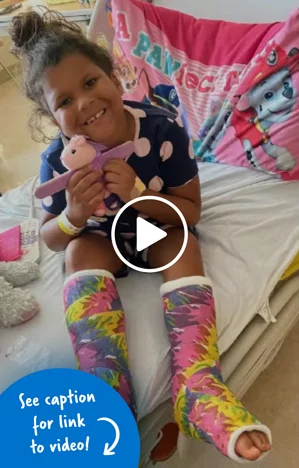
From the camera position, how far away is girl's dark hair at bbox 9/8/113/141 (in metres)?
0.91

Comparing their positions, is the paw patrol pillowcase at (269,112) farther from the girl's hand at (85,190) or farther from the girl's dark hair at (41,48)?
the girl's hand at (85,190)

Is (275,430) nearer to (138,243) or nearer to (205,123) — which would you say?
(138,243)

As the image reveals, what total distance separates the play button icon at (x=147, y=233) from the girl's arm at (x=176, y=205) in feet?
0.07

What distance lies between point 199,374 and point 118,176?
0.33m

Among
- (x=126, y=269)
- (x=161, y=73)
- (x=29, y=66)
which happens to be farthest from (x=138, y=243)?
(x=161, y=73)

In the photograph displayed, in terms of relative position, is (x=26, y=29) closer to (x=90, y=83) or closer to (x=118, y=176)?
(x=90, y=83)

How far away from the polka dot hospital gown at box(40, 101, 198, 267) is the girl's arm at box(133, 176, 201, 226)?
0.02 m

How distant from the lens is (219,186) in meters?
1.21

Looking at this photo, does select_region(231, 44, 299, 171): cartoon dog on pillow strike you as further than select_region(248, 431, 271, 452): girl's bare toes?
Yes

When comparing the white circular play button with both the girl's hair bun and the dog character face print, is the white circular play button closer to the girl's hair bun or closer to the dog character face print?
the girl's hair bun

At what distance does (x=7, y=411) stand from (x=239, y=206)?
0.66 m

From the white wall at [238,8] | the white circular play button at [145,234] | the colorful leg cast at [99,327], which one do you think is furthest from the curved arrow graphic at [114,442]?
the white wall at [238,8]

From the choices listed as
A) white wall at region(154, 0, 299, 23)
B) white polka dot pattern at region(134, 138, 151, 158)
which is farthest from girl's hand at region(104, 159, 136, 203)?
white wall at region(154, 0, 299, 23)

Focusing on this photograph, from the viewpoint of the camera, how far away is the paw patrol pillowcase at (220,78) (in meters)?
1.15
